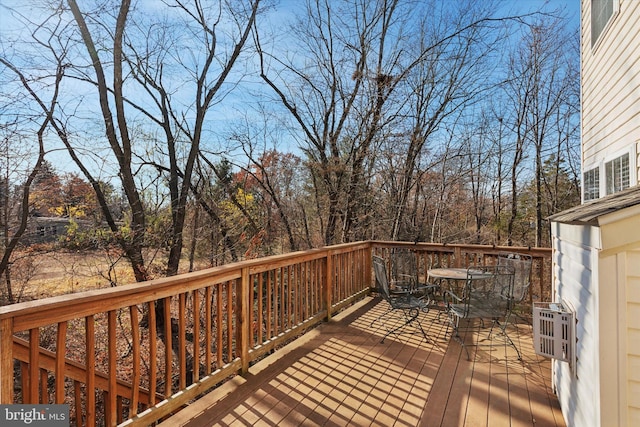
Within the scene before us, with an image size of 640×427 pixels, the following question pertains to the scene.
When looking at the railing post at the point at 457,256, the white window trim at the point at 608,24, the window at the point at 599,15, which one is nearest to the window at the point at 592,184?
the white window trim at the point at 608,24

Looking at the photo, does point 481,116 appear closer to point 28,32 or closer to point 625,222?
point 625,222

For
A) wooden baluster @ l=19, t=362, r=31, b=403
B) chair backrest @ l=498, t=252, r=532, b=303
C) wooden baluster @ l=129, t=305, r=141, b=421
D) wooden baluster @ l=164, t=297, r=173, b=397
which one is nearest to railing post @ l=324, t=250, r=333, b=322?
chair backrest @ l=498, t=252, r=532, b=303

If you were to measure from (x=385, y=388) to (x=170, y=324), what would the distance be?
1.75m

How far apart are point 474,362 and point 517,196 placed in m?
9.76

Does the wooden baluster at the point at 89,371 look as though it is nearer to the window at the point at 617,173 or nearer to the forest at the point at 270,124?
the window at the point at 617,173

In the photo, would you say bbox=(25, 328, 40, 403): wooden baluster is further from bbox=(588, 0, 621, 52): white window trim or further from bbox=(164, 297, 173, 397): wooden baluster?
bbox=(588, 0, 621, 52): white window trim

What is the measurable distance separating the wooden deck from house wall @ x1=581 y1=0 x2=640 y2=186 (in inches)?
86.3

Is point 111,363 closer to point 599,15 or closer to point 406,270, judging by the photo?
point 406,270

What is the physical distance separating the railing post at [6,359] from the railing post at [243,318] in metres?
1.61

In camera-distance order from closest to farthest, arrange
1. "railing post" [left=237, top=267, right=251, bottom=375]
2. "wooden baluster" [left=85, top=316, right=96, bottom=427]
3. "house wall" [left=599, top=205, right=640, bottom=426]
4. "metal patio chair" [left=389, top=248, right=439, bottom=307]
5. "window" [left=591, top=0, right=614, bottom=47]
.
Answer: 1. "house wall" [left=599, top=205, right=640, bottom=426]
2. "wooden baluster" [left=85, top=316, right=96, bottom=427]
3. "railing post" [left=237, top=267, right=251, bottom=375]
4. "window" [left=591, top=0, right=614, bottom=47]
5. "metal patio chair" [left=389, top=248, right=439, bottom=307]

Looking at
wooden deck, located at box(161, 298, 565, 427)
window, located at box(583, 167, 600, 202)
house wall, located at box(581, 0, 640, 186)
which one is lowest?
wooden deck, located at box(161, 298, 565, 427)

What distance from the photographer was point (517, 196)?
11.4 metres

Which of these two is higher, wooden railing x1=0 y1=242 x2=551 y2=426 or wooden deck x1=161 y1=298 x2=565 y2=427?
wooden railing x1=0 y1=242 x2=551 y2=426

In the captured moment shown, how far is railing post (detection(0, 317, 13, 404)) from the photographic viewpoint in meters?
1.49
